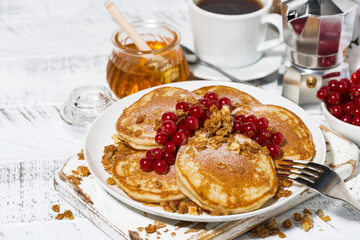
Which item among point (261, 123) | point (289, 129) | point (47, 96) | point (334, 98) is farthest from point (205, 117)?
point (47, 96)

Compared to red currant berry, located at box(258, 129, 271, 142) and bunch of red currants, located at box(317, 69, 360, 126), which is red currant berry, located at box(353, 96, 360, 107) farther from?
red currant berry, located at box(258, 129, 271, 142)

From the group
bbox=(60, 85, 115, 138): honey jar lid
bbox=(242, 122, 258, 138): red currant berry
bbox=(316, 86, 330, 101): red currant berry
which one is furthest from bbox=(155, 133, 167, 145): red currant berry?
bbox=(316, 86, 330, 101): red currant berry

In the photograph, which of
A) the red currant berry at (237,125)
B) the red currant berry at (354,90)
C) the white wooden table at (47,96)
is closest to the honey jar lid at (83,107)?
the white wooden table at (47,96)

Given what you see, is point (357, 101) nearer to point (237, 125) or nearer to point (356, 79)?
point (356, 79)

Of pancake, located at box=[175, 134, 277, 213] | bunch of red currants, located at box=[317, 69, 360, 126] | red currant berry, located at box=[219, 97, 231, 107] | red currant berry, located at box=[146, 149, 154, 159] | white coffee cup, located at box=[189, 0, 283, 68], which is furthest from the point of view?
white coffee cup, located at box=[189, 0, 283, 68]

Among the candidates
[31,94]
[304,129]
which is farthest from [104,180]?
[31,94]

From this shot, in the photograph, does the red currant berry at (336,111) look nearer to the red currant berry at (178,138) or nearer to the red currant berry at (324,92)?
the red currant berry at (324,92)

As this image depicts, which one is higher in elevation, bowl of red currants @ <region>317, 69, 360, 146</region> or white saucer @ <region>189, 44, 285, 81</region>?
bowl of red currants @ <region>317, 69, 360, 146</region>

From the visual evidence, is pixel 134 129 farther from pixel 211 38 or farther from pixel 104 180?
pixel 211 38
